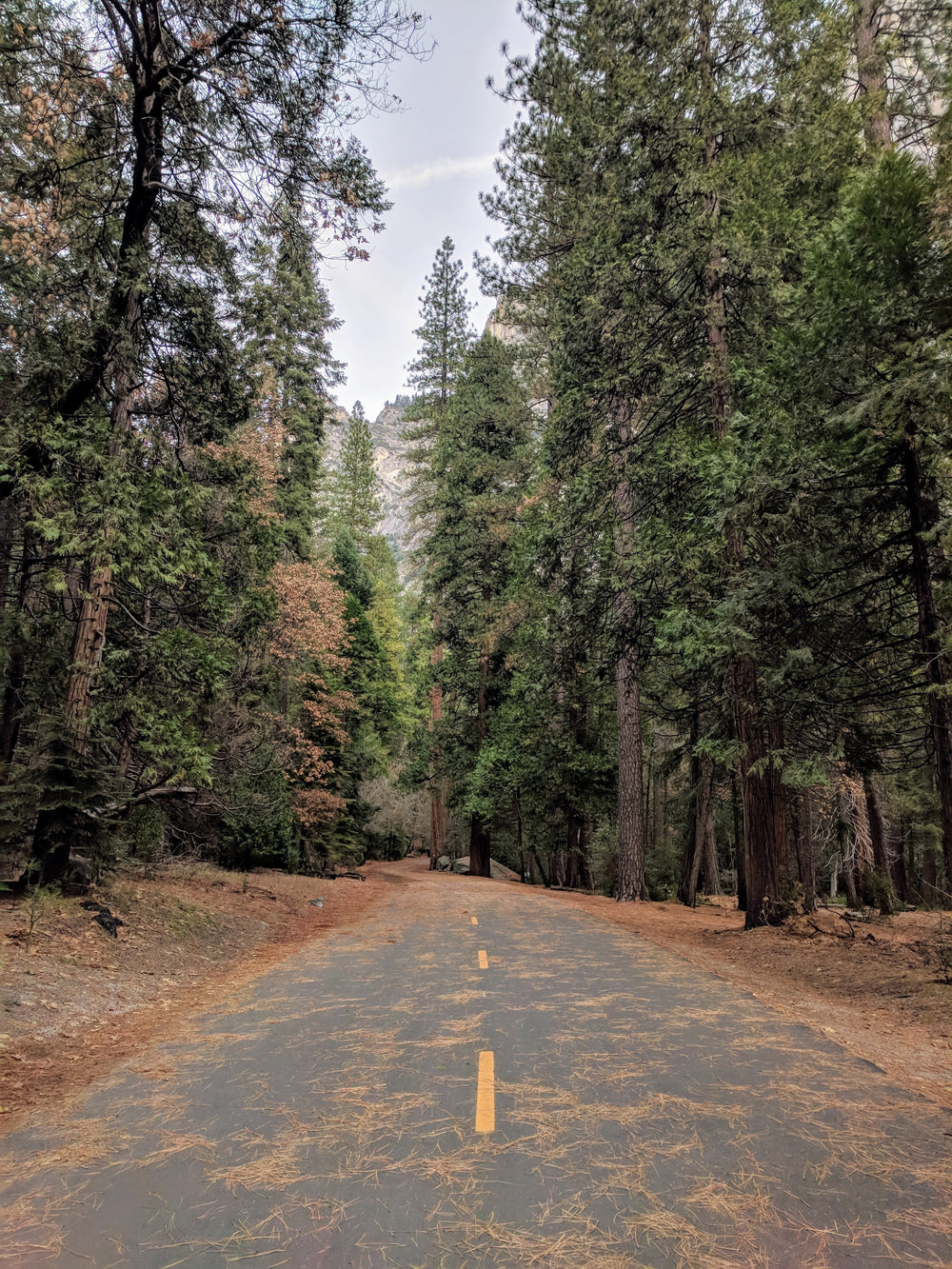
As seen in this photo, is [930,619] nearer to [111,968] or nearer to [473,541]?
[111,968]

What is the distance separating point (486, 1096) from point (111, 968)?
512cm

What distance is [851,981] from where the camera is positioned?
7539 millimetres

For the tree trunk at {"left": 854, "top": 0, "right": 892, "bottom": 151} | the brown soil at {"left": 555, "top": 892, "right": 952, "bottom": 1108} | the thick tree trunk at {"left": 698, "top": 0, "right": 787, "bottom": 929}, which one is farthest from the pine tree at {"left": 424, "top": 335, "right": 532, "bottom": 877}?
the tree trunk at {"left": 854, "top": 0, "right": 892, "bottom": 151}

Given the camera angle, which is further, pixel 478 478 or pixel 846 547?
pixel 478 478

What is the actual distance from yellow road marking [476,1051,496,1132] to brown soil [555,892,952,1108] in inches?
109

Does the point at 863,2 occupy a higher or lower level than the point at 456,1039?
higher

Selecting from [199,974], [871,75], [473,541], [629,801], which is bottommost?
[199,974]

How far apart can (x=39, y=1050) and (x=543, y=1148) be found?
405cm

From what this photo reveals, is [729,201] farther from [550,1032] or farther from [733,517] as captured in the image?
[550,1032]

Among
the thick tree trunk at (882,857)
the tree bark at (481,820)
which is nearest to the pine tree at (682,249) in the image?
the tree bark at (481,820)

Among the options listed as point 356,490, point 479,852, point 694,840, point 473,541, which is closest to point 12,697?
point 473,541

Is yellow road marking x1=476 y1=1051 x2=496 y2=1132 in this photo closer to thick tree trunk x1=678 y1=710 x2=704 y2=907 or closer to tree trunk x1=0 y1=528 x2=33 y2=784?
tree trunk x1=0 y1=528 x2=33 y2=784

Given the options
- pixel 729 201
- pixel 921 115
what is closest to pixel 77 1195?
pixel 729 201

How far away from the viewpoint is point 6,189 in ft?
27.3
